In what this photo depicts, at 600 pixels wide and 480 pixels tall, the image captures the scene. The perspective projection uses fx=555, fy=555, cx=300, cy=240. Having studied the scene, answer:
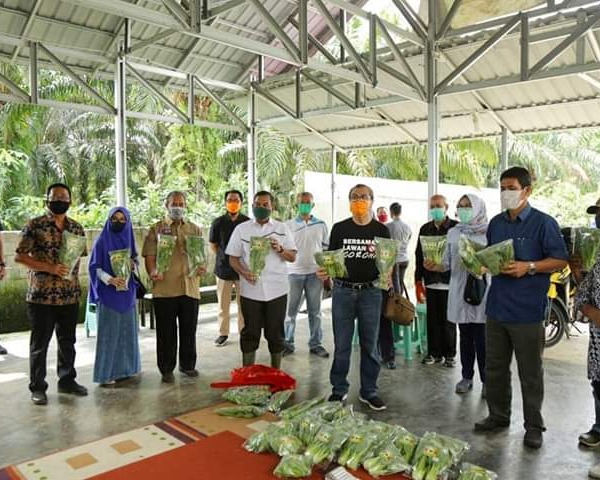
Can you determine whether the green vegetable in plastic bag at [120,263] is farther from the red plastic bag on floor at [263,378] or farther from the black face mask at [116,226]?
the red plastic bag on floor at [263,378]

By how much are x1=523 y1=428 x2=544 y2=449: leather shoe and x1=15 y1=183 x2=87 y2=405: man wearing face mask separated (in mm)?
3169

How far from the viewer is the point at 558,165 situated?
16516 mm

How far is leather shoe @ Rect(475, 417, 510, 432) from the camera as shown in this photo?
11.3 feet

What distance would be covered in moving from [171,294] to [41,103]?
3.18 metres

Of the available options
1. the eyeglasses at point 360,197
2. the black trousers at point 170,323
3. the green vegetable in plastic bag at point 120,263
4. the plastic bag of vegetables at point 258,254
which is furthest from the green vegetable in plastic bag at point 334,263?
the green vegetable in plastic bag at point 120,263

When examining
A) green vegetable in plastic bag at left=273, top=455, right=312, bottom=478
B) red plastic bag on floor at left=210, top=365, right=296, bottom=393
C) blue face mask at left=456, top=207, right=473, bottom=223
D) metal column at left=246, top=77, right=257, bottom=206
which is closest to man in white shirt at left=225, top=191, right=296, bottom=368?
red plastic bag on floor at left=210, top=365, right=296, bottom=393

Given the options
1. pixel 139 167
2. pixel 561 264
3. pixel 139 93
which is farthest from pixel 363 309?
pixel 139 167

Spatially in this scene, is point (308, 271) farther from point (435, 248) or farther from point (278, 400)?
point (278, 400)

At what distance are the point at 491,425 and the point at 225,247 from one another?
3.06 m

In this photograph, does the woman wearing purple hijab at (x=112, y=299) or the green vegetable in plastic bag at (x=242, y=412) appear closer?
the green vegetable in plastic bag at (x=242, y=412)

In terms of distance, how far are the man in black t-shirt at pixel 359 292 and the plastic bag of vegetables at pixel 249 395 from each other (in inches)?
19.7

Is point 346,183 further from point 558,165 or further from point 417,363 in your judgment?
point 558,165

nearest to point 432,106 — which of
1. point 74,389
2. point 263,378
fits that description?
point 263,378

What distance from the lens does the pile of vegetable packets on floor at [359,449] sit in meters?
2.74
